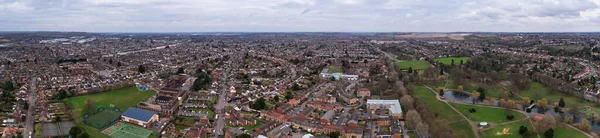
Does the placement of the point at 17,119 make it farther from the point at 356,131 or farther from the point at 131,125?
the point at 356,131

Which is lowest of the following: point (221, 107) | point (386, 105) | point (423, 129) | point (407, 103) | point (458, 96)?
point (458, 96)

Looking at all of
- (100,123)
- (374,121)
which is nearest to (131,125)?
(100,123)

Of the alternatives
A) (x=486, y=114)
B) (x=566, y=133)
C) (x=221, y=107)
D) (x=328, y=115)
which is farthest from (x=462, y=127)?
(x=221, y=107)

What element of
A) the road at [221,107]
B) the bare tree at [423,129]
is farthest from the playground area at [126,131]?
the bare tree at [423,129]

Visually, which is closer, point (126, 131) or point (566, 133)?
point (126, 131)

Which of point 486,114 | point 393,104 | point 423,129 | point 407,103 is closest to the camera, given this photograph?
point 423,129

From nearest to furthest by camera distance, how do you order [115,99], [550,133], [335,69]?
[550,133]
[115,99]
[335,69]

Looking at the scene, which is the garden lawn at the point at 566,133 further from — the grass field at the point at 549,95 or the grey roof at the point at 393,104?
the grey roof at the point at 393,104

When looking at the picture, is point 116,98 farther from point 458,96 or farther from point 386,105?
point 458,96
